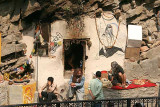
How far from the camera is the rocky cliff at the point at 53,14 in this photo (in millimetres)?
11719

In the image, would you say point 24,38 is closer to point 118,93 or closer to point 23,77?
point 23,77

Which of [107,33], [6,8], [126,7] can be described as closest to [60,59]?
[107,33]

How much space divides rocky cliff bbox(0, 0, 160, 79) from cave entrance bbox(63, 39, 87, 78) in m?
1.13

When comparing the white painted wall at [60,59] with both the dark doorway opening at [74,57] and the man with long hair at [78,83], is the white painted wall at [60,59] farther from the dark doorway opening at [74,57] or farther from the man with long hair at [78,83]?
the man with long hair at [78,83]

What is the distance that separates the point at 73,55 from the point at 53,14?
2149 mm

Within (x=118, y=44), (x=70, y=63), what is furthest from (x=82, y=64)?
(x=118, y=44)

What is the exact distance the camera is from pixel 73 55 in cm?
1315

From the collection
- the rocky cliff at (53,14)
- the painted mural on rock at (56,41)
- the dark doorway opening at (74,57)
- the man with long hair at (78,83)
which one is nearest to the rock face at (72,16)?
the rocky cliff at (53,14)

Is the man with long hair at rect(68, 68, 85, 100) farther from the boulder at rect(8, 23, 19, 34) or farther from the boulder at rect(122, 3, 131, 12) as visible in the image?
the boulder at rect(122, 3, 131, 12)

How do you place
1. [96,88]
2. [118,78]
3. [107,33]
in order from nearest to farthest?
[96,88]
[118,78]
[107,33]

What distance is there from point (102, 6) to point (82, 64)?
2.71 meters

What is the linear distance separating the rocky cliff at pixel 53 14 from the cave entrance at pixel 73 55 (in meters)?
1.13

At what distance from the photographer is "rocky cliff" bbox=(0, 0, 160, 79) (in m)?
11.7

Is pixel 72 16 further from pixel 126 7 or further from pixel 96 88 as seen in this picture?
pixel 96 88
